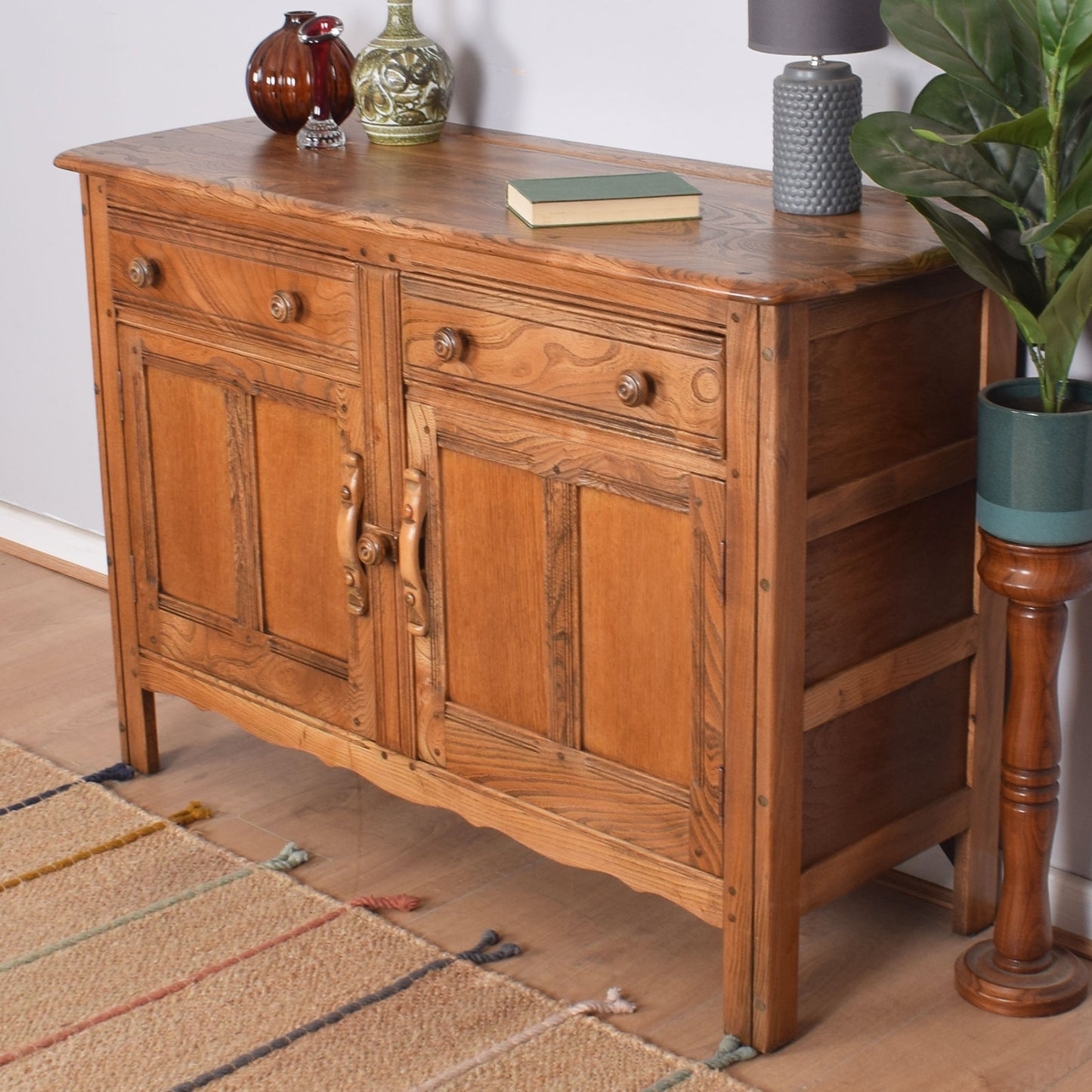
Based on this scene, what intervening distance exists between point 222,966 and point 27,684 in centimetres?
103

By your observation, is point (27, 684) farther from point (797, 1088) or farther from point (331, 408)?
point (797, 1088)

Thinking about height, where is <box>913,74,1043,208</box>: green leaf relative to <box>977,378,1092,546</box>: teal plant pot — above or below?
above

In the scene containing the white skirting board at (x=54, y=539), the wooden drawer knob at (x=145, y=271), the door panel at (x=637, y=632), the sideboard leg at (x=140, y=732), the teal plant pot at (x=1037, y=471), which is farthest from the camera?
the white skirting board at (x=54, y=539)

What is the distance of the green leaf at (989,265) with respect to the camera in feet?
5.61

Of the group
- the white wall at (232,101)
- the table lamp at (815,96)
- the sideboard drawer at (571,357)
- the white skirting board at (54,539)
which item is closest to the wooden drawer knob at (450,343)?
the sideboard drawer at (571,357)

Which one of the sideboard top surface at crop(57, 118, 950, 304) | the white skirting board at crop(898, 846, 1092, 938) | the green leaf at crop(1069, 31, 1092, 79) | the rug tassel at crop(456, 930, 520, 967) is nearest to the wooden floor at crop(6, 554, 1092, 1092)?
the rug tassel at crop(456, 930, 520, 967)

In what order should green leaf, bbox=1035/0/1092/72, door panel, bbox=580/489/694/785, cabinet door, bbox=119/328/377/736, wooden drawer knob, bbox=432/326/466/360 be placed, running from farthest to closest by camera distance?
cabinet door, bbox=119/328/377/736 → wooden drawer knob, bbox=432/326/466/360 → door panel, bbox=580/489/694/785 → green leaf, bbox=1035/0/1092/72

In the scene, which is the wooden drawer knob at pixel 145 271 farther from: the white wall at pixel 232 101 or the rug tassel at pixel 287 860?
the rug tassel at pixel 287 860

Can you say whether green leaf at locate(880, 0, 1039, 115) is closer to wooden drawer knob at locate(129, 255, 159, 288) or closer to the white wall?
the white wall

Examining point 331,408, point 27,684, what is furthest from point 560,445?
point 27,684

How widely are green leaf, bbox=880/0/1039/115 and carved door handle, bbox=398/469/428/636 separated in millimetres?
794

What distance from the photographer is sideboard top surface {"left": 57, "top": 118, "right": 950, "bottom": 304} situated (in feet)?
5.80

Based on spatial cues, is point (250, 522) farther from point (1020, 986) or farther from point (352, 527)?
point (1020, 986)

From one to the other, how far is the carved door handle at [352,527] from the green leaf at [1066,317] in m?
0.89
